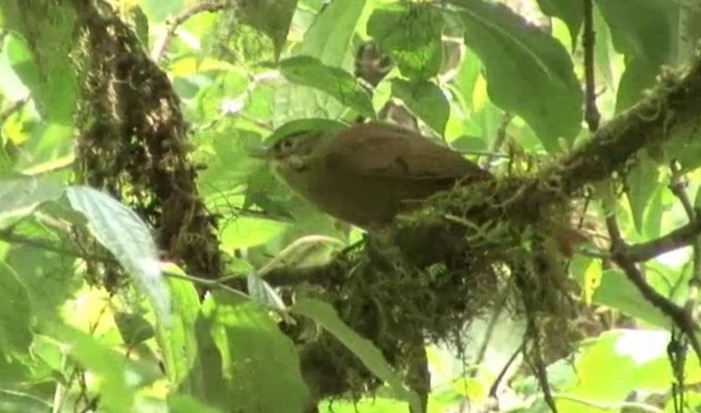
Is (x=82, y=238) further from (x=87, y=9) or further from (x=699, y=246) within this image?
(x=699, y=246)

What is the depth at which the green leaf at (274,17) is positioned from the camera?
1173 millimetres

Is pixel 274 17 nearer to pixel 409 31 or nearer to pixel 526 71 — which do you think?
pixel 409 31

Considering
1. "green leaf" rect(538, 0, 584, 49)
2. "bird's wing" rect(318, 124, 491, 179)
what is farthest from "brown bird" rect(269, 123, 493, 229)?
"green leaf" rect(538, 0, 584, 49)

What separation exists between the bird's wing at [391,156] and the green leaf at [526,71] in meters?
0.11

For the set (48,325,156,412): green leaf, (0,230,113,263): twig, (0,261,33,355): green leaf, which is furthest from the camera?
(0,261,33,355): green leaf

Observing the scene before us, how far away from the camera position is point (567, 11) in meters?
1.11

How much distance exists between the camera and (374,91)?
1539mm

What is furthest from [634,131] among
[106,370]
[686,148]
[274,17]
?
[106,370]

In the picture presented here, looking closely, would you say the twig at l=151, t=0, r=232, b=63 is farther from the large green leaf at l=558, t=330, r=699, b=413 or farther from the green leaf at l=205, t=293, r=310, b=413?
the large green leaf at l=558, t=330, r=699, b=413

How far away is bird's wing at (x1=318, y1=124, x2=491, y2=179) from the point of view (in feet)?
4.12

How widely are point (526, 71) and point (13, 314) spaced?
54 centimetres

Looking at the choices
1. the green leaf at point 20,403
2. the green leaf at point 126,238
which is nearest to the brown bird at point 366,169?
the green leaf at point 20,403

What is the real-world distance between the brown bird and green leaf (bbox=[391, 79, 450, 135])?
0.03 m

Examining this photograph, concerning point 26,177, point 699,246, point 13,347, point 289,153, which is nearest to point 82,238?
point 13,347
